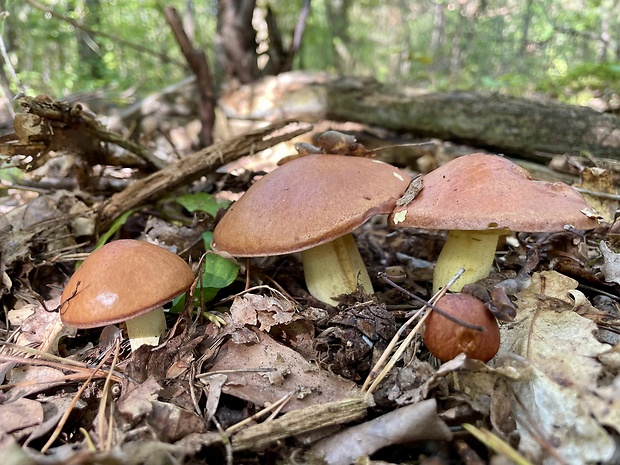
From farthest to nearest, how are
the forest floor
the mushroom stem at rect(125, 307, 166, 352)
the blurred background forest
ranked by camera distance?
the blurred background forest, the mushroom stem at rect(125, 307, 166, 352), the forest floor

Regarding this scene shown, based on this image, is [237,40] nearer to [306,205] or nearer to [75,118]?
[75,118]

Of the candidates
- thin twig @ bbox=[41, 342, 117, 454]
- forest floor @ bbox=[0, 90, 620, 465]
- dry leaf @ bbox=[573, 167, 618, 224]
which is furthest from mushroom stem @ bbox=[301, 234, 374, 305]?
dry leaf @ bbox=[573, 167, 618, 224]

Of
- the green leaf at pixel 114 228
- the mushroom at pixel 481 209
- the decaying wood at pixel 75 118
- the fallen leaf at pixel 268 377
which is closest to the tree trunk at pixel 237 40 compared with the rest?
the decaying wood at pixel 75 118

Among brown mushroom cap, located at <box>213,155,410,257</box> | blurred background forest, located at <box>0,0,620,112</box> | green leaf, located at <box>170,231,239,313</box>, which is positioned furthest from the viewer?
blurred background forest, located at <box>0,0,620,112</box>

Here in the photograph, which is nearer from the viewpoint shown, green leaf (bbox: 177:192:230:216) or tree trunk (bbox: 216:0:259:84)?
green leaf (bbox: 177:192:230:216)

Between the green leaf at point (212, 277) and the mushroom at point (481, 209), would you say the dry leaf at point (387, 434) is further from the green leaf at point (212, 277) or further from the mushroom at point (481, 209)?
the green leaf at point (212, 277)

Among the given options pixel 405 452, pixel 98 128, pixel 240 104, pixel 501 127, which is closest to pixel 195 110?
pixel 240 104

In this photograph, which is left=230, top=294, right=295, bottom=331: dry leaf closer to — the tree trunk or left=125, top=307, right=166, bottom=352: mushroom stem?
left=125, top=307, right=166, bottom=352: mushroom stem
